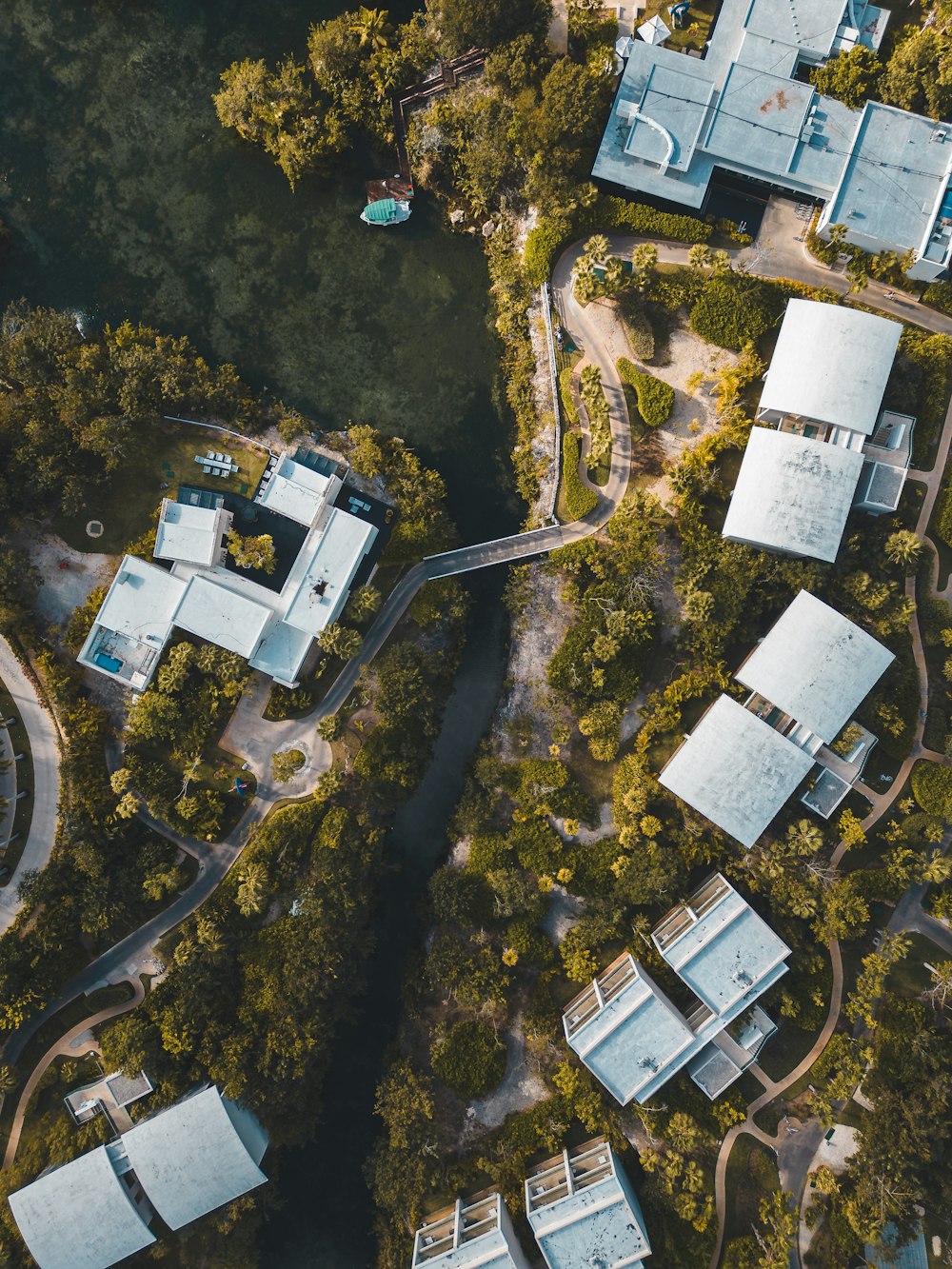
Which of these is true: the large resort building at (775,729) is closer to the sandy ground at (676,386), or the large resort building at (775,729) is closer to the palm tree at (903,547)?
the palm tree at (903,547)

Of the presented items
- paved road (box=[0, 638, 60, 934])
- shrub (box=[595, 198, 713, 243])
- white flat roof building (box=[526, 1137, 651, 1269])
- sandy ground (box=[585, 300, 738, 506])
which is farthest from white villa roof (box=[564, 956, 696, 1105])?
shrub (box=[595, 198, 713, 243])

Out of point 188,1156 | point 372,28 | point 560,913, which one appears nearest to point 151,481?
point 372,28

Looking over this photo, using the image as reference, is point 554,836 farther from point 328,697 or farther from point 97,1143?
point 97,1143

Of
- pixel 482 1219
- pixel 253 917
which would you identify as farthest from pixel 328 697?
pixel 482 1219

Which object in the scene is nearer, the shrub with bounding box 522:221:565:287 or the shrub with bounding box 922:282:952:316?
the shrub with bounding box 522:221:565:287

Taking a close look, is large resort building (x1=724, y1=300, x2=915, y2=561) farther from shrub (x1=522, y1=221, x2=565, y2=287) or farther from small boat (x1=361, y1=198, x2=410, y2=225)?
small boat (x1=361, y1=198, x2=410, y2=225)

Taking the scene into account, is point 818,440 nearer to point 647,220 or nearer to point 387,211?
point 647,220
